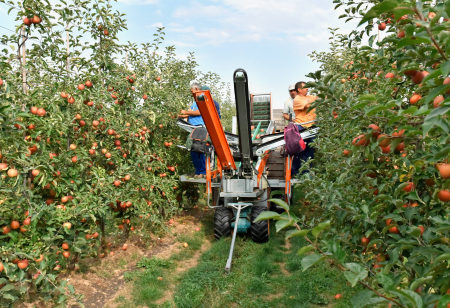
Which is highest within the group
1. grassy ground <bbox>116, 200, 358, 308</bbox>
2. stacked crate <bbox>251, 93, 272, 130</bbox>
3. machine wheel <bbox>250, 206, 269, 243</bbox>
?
stacked crate <bbox>251, 93, 272, 130</bbox>

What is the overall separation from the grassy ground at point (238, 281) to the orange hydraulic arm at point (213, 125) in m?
1.50

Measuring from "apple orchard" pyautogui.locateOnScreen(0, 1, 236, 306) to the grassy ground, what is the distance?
2.78ft

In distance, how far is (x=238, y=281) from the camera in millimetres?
4445

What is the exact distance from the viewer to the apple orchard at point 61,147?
9.89ft

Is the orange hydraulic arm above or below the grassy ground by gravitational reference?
above

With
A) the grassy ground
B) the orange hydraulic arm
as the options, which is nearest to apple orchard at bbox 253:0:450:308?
the grassy ground

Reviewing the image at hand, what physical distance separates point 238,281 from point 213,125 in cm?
226

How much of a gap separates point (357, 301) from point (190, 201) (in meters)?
8.05

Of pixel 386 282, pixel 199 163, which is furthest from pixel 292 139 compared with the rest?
pixel 386 282

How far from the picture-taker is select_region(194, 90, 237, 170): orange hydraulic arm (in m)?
4.54

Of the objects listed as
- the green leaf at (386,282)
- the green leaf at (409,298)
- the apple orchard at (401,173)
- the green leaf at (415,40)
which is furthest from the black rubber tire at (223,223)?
the green leaf at (415,40)

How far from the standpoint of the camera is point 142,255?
5.47 meters

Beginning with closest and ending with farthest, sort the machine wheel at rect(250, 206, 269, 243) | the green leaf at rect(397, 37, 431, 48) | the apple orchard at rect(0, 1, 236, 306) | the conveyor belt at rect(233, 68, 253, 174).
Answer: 1. the green leaf at rect(397, 37, 431, 48)
2. the apple orchard at rect(0, 1, 236, 306)
3. the conveyor belt at rect(233, 68, 253, 174)
4. the machine wheel at rect(250, 206, 269, 243)

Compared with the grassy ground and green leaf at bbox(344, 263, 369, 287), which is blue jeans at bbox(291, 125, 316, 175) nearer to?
the grassy ground
